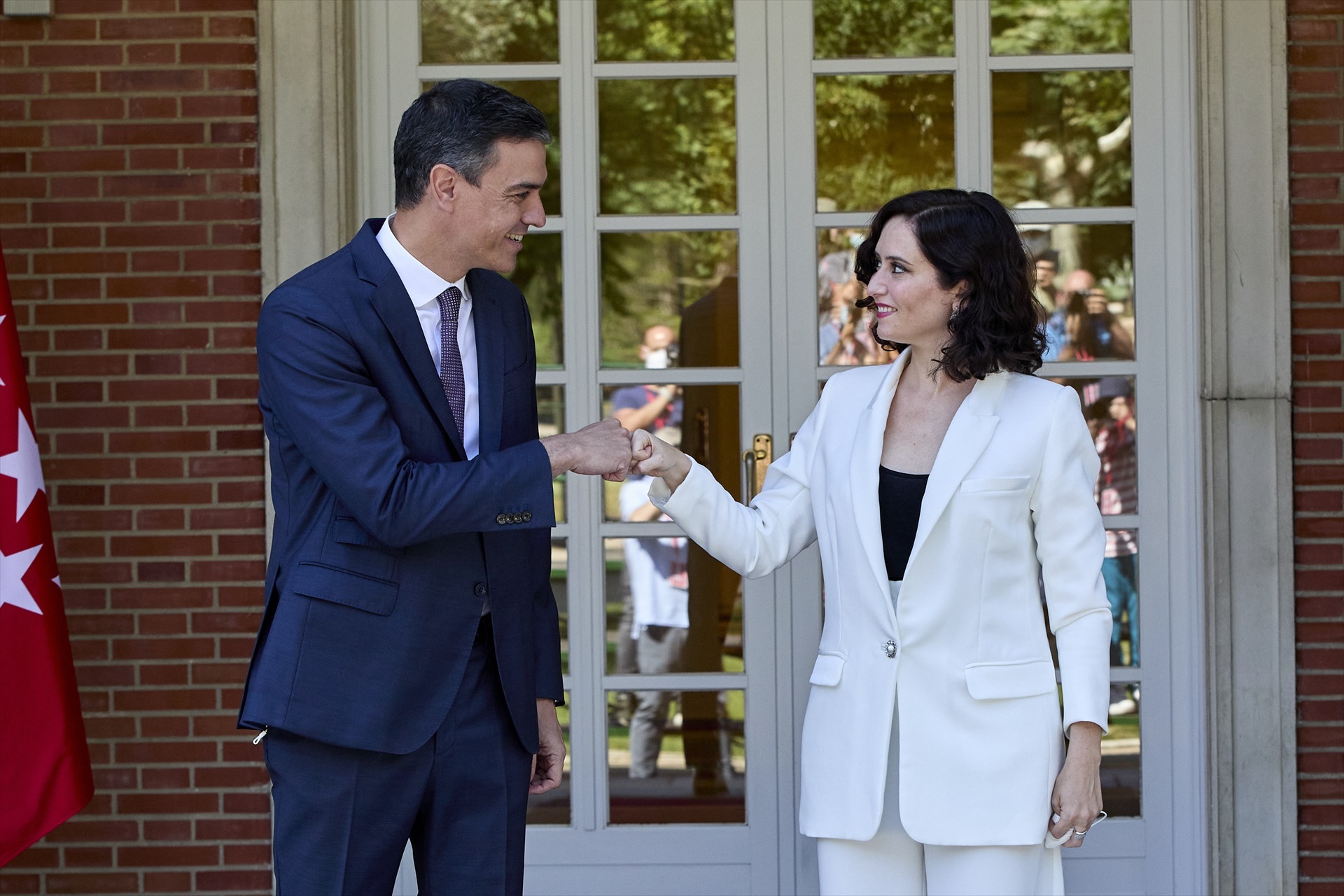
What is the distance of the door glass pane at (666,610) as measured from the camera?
144 inches

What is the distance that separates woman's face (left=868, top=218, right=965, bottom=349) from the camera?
2285 millimetres

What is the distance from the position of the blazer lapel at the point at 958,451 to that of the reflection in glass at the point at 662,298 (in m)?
1.48

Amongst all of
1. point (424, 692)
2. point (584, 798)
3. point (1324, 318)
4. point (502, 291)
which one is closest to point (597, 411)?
point (584, 798)

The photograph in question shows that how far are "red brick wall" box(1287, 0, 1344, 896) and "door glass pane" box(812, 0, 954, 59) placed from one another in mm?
884

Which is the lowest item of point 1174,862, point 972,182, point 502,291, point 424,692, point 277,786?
point 1174,862

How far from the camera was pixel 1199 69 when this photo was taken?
11.3ft

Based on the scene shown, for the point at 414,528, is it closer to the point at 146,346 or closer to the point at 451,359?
the point at 451,359

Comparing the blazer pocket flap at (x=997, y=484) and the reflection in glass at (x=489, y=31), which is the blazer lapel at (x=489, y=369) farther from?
the reflection in glass at (x=489, y=31)

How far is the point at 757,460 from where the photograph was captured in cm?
357

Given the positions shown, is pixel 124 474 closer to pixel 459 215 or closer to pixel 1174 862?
pixel 459 215

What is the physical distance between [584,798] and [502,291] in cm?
177

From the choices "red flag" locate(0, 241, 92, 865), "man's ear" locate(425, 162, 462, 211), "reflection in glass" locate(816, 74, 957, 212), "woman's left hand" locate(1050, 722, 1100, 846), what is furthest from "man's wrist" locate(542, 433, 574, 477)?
"reflection in glass" locate(816, 74, 957, 212)

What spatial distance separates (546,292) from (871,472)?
5.44 feet

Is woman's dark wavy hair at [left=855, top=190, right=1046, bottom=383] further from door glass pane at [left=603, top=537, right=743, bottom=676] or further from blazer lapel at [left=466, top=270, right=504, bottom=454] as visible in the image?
door glass pane at [left=603, top=537, right=743, bottom=676]
